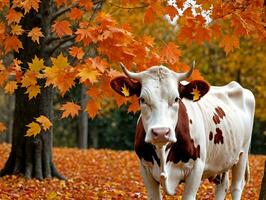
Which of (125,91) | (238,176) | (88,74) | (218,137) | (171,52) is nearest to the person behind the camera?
(125,91)

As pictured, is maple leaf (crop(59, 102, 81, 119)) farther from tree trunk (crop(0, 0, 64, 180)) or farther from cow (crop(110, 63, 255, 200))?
tree trunk (crop(0, 0, 64, 180))

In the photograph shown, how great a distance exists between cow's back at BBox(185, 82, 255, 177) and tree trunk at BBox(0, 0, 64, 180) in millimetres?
4340

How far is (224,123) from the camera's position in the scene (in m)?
6.72

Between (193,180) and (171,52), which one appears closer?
(193,180)

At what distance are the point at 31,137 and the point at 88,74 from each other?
544 cm

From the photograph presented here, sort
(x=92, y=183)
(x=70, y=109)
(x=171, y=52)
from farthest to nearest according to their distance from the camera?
(x=92, y=183), (x=171, y=52), (x=70, y=109)

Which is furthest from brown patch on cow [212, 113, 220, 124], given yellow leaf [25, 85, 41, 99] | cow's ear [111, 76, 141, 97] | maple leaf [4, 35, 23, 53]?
maple leaf [4, 35, 23, 53]

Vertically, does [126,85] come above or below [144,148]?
above

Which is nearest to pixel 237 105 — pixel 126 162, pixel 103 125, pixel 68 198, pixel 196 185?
pixel 196 185

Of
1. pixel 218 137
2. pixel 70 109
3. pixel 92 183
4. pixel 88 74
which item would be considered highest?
pixel 88 74

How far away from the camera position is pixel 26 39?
10.8 meters

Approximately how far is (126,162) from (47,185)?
5.77m

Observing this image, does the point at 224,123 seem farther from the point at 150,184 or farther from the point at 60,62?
the point at 60,62

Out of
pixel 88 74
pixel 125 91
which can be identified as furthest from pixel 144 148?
pixel 88 74
